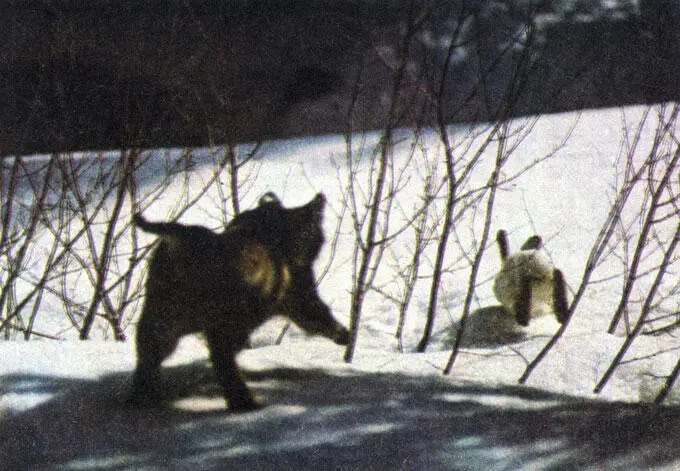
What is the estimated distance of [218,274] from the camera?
4.56ft

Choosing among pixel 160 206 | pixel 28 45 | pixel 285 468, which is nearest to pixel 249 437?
pixel 285 468

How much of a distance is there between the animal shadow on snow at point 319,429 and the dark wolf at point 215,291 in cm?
7

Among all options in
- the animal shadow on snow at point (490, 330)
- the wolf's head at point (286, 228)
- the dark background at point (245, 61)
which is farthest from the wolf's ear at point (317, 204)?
the animal shadow on snow at point (490, 330)

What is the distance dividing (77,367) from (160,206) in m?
1.94

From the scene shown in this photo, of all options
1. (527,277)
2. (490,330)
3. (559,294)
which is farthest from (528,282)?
(490,330)

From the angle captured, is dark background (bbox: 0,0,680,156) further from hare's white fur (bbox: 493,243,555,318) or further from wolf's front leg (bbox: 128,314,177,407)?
wolf's front leg (bbox: 128,314,177,407)

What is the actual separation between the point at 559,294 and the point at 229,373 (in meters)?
1.88

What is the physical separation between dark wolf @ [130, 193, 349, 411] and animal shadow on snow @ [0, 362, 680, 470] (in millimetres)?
73

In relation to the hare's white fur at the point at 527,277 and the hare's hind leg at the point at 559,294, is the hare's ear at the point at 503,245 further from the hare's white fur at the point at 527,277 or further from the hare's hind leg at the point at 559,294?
the hare's hind leg at the point at 559,294

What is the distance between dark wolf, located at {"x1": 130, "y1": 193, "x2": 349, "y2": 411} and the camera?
1.38m

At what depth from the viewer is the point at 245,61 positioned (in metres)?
3.02

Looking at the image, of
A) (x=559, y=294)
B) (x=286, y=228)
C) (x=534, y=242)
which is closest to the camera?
(x=286, y=228)

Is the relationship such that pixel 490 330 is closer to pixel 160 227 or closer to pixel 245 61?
pixel 245 61

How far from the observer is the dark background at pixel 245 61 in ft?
8.68
